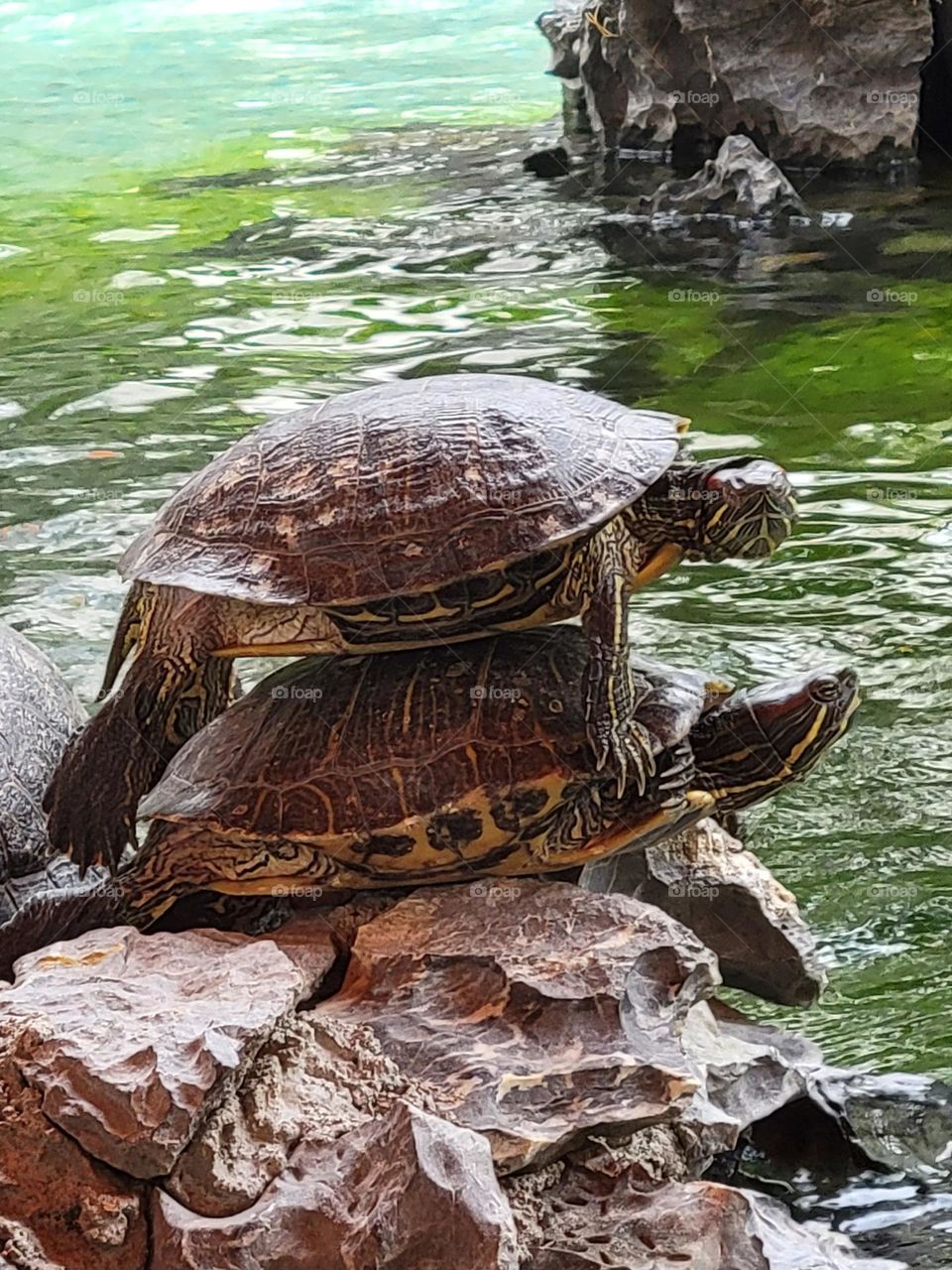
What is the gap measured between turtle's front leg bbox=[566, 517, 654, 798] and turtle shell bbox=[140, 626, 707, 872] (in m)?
0.05

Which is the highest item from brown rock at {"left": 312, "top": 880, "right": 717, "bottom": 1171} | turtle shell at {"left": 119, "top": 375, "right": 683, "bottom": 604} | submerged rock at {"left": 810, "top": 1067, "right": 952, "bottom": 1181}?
turtle shell at {"left": 119, "top": 375, "right": 683, "bottom": 604}

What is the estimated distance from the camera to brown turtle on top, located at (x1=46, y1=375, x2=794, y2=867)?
104 inches

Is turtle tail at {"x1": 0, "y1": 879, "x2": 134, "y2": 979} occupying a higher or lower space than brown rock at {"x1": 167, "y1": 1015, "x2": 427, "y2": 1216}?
lower

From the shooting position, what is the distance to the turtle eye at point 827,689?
9.23 feet

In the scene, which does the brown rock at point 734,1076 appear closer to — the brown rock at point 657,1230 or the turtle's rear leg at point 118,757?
the brown rock at point 657,1230

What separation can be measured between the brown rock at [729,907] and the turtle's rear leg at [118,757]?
79cm

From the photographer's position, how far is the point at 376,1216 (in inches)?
74.1

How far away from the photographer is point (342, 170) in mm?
12344

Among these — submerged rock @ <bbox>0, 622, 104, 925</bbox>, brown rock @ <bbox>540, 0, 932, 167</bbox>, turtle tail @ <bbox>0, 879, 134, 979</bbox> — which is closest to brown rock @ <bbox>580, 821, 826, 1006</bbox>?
turtle tail @ <bbox>0, 879, 134, 979</bbox>

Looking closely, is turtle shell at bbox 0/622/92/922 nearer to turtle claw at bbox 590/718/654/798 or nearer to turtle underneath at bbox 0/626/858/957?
turtle underneath at bbox 0/626/858/957

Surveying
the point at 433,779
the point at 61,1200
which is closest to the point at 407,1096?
the point at 61,1200

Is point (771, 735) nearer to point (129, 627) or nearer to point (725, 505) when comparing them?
point (725, 505)

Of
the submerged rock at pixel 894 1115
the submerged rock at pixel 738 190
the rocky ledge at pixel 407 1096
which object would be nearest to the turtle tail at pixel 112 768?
the rocky ledge at pixel 407 1096

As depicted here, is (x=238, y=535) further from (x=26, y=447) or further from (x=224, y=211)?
(x=224, y=211)
